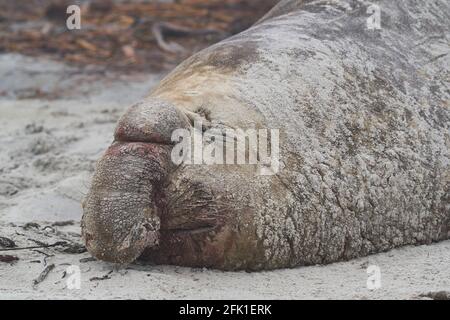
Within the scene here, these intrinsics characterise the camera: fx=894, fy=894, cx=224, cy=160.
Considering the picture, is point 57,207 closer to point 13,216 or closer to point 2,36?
point 13,216

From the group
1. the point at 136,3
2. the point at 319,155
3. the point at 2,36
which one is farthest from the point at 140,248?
the point at 136,3

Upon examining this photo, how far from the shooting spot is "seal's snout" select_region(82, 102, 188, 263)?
107 inches

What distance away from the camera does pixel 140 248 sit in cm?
276

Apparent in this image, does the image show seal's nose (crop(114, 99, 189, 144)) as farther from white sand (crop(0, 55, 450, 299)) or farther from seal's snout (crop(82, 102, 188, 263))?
white sand (crop(0, 55, 450, 299))

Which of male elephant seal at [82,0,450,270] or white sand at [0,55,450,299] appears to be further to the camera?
male elephant seal at [82,0,450,270]

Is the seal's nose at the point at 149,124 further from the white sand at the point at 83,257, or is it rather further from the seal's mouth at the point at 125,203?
the white sand at the point at 83,257

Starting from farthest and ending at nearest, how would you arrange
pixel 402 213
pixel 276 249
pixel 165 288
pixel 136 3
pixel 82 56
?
pixel 136 3, pixel 82 56, pixel 402 213, pixel 276 249, pixel 165 288

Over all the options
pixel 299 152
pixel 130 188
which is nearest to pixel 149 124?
pixel 130 188

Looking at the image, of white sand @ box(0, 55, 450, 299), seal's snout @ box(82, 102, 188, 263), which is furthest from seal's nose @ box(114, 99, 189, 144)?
white sand @ box(0, 55, 450, 299)

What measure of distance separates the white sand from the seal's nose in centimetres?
41

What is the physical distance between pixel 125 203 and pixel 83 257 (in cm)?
37

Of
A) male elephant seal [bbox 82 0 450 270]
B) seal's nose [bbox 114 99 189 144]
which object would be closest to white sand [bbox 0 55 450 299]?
male elephant seal [bbox 82 0 450 270]

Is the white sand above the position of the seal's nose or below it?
below

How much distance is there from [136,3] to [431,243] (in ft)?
20.7
